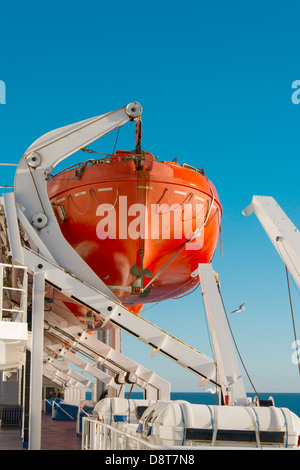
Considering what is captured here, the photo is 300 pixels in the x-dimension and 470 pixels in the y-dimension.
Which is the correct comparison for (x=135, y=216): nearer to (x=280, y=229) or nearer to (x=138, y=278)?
(x=138, y=278)

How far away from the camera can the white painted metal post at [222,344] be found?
8.62m

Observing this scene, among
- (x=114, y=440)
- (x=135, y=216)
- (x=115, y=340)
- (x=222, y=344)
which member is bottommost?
(x=114, y=440)

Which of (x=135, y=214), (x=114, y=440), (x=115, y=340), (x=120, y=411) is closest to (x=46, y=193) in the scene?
(x=135, y=214)

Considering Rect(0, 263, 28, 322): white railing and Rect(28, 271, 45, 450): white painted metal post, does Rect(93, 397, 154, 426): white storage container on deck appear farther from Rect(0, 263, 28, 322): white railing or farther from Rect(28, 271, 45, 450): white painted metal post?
Rect(0, 263, 28, 322): white railing

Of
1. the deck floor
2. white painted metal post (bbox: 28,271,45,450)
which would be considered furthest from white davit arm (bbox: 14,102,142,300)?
the deck floor

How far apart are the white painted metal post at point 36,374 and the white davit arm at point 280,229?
416 centimetres

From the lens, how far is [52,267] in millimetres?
9898

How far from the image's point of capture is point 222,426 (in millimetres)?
5750

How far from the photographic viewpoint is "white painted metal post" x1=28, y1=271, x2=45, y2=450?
9.11 meters

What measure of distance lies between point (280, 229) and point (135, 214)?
19.7 feet

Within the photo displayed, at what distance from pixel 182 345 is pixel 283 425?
4.37 metres

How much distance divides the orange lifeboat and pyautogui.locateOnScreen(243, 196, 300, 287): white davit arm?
5242 mm

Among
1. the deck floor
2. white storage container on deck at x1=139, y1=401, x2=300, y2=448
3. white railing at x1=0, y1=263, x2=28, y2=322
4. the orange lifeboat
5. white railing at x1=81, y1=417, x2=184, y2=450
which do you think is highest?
the orange lifeboat

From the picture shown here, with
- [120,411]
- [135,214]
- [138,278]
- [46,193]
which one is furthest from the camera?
[135,214]
